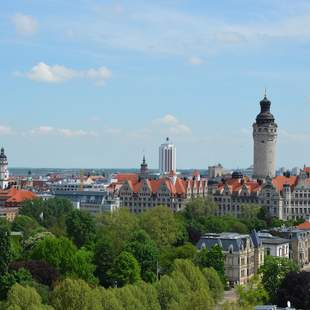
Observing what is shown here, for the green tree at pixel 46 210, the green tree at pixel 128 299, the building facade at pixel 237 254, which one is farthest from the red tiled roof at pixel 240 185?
the green tree at pixel 128 299

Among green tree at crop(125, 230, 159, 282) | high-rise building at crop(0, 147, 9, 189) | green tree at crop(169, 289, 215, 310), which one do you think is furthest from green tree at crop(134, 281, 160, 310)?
high-rise building at crop(0, 147, 9, 189)

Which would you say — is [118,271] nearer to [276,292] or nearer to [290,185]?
[276,292]

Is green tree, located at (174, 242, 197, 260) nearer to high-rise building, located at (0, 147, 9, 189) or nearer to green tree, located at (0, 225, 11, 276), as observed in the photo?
green tree, located at (0, 225, 11, 276)

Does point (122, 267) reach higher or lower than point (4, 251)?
lower

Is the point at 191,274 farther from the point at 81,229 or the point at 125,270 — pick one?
the point at 81,229

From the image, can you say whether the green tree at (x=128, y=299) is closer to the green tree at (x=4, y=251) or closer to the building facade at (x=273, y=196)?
the green tree at (x=4, y=251)

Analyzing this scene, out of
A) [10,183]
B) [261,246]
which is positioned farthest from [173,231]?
[10,183]

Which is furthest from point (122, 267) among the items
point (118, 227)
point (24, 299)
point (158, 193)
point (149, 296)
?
point (158, 193)
